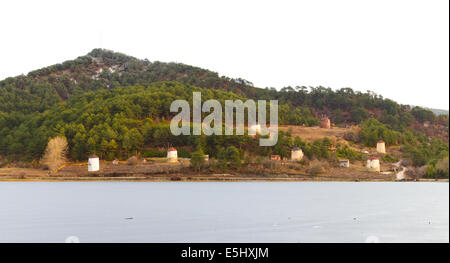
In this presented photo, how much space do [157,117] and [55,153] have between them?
997 inches

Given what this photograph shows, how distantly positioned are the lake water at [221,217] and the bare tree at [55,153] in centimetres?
2431

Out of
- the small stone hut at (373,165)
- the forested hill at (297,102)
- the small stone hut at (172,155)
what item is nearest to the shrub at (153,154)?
the small stone hut at (172,155)

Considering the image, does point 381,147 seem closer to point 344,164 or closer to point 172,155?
point 344,164

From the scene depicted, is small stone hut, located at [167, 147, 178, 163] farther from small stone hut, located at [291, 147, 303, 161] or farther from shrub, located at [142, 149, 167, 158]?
small stone hut, located at [291, 147, 303, 161]

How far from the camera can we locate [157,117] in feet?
346

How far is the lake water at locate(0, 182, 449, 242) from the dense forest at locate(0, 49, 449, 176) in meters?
30.3

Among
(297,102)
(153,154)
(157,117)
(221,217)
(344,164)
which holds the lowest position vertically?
(221,217)

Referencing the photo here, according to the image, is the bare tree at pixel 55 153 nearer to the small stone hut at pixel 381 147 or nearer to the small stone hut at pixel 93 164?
the small stone hut at pixel 93 164

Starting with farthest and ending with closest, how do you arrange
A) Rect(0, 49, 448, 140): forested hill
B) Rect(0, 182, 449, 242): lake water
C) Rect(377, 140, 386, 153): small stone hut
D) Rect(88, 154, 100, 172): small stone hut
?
1. Rect(0, 49, 448, 140): forested hill
2. Rect(377, 140, 386, 153): small stone hut
3. Rect(88, 154, 100, 172): small stone hut
4. Rect(0, 182, 449, 242): lake water

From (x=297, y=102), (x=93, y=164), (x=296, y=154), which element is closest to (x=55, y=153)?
(x=93, y=164)

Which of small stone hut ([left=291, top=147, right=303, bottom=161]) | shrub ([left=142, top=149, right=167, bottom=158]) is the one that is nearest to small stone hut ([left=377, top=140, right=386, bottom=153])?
small stone hut ([left=291, top=147, right=303, bottom=161])

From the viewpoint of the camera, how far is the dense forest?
3509 inches

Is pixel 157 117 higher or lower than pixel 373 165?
higher
